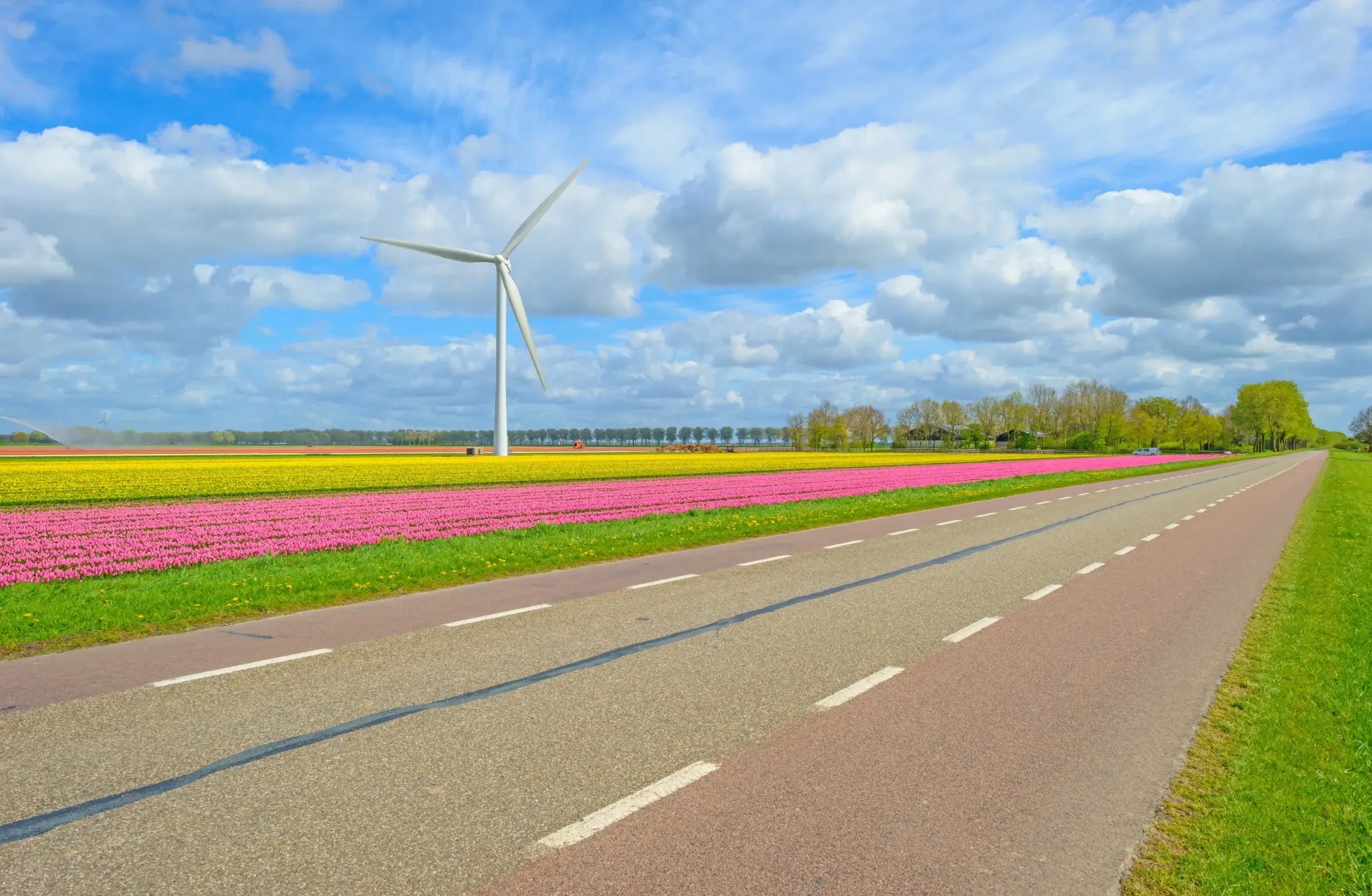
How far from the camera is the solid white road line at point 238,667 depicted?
21.7 ft

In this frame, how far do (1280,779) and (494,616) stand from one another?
7.04 metres

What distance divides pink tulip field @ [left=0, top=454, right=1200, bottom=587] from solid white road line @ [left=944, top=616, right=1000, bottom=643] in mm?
11622

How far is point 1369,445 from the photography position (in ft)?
596

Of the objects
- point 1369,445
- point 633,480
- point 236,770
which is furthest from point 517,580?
point 1369,445

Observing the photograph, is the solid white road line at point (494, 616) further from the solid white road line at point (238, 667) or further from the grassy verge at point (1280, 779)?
the grassy verge at point (1280, 779)

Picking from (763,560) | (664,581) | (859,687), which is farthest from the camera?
(763,560)

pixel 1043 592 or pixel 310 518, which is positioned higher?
pixel 310 518

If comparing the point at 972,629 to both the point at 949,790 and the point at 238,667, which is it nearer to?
the point at 949,790

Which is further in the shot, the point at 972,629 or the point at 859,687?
the point at 972,629

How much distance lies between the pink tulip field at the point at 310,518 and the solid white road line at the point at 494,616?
23.4ft

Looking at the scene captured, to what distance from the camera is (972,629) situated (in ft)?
27.8

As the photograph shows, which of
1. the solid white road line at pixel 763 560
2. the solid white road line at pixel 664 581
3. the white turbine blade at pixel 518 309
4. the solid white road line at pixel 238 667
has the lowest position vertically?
the solid white road line at pixel 763 560

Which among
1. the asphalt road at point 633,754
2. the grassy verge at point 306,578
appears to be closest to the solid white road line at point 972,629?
the asphalt road at point 633,754

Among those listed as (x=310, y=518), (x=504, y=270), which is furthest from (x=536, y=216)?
(x=310, y=518)
